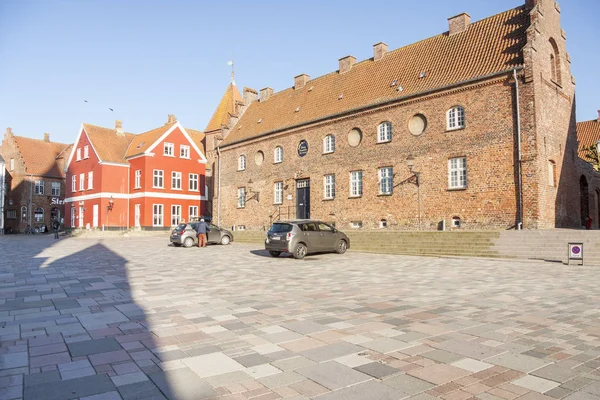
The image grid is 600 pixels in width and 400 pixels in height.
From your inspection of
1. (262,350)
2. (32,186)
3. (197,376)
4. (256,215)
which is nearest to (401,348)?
(262,350)

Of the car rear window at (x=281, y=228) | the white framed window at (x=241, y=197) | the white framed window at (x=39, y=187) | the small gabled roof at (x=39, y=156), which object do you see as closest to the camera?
the car rear window at (x=281, y=228)

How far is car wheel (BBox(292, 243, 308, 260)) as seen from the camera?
18.1m

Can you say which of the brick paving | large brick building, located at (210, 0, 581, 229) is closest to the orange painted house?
large brick building, located at (210, 0, 581, 229)

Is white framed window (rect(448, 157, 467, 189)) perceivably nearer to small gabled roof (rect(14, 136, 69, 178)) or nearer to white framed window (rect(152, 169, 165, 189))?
white framed window (rect(152, 169, 165, 189))

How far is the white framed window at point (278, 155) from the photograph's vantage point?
3403cm

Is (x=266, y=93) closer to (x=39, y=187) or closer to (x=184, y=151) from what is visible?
(x=184, y=151)

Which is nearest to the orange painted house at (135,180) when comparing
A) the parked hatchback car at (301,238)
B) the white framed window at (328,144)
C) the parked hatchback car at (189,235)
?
the parked hatchback car at (189,235)

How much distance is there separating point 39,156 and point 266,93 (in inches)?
1317

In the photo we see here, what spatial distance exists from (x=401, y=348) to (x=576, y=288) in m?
6.81

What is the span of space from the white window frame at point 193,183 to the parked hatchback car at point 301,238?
29.2 metres

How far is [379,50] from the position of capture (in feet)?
100

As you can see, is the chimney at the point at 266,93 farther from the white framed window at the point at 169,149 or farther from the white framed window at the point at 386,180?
the white framed window at the point at 386,180

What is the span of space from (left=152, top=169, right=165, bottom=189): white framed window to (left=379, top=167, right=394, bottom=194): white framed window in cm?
2501

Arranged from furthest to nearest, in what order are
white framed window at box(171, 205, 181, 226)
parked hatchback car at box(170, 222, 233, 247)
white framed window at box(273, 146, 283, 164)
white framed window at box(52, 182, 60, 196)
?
white framed window at box(52, 182, 60, 196) → white framed window at box(171, 205, 181, 226) → white framed window at box(273, 146, 283, 164) → parked hatchback car at box(170, 222, 233, 247)
